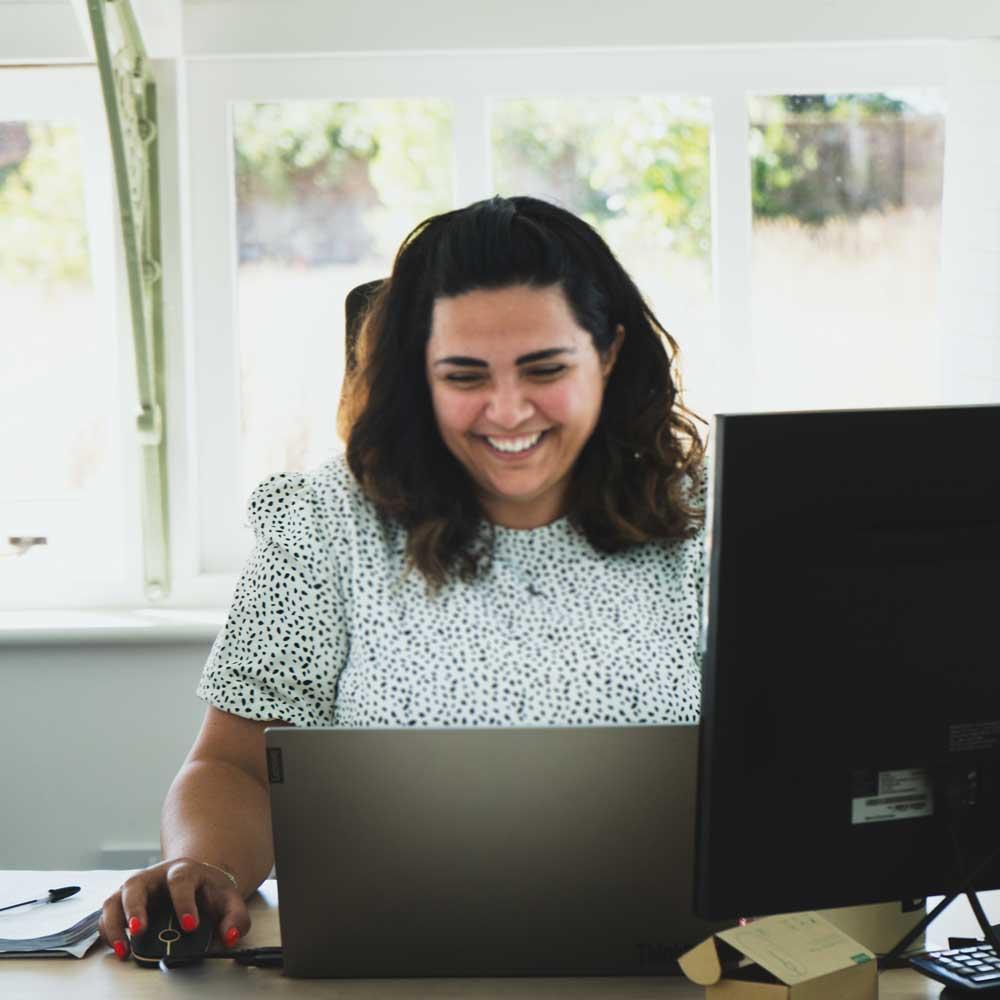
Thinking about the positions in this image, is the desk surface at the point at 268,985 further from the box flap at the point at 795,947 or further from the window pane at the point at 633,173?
the window pane at the point at 633,173

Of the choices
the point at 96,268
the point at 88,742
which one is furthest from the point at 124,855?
the point at 96,268

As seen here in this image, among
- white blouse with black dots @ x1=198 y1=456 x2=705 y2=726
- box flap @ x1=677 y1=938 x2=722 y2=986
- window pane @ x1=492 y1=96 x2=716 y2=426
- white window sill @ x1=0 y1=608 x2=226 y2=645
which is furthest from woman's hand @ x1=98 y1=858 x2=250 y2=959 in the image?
window pane @ x1=492 y1=96 x2=716 y2=426

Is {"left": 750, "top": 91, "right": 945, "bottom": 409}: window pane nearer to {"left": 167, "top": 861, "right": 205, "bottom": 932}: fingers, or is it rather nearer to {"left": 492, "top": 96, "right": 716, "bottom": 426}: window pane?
{"left": 492, "top": 96, "right": 716, "bottom": 426}: window pane

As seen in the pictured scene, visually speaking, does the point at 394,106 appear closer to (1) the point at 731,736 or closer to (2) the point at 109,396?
(2) the point at 109,396

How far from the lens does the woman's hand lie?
4.22 ft

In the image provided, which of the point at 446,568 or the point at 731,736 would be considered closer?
the point at 731,736

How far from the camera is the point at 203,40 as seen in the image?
2.73 metres

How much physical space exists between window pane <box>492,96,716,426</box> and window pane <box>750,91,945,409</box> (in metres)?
0.12

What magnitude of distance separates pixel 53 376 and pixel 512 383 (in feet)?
5.25

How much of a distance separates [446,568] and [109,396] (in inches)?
59.3

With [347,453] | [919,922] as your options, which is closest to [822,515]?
[919,922]

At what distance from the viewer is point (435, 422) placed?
1.81 metres

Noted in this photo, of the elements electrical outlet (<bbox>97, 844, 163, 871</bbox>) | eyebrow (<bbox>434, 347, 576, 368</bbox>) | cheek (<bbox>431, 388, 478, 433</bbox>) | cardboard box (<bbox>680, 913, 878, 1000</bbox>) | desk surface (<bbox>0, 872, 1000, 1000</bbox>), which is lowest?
electrical outlet (<bbox>97, 844, 163, 871</bbox>)

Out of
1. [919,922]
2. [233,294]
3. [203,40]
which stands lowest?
[919,922]
